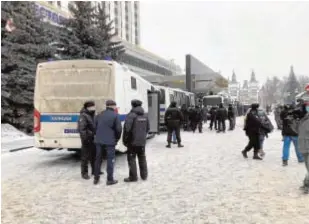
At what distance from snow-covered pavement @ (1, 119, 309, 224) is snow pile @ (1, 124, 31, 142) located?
30.5ft

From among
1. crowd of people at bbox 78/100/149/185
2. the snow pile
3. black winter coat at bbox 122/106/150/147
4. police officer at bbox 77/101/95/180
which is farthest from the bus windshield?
black winter coat at bbox 122/106/150/147

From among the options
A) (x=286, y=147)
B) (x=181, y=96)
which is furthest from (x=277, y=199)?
(x=181, y=96)

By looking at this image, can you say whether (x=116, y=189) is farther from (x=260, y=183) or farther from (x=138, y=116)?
(x=260, y=183)

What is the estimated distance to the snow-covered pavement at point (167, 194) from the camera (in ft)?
19.5

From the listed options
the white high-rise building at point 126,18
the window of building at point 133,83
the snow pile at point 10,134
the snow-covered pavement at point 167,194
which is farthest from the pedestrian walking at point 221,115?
the white high-rise building at point 126,18

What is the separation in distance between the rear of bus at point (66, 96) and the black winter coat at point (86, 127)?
1.38 metres

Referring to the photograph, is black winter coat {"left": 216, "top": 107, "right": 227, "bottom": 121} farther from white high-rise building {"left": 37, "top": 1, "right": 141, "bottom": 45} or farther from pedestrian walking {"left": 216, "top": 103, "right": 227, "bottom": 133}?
white high-rise building {"left": 37, "top": 1, "right": 141, "bottom": 45}

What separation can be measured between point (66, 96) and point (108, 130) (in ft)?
10.1

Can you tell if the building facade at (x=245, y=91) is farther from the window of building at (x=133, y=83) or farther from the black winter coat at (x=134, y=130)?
the black winter coat at (x=134, y=130)

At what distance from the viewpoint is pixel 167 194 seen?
7.37m

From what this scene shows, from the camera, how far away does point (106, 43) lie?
28.4 meters

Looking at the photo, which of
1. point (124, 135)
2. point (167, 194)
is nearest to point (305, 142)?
point (167, 194)

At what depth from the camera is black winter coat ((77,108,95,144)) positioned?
9.23 metres

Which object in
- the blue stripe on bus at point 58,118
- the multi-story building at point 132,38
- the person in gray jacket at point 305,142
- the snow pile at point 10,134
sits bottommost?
the snow pile at point 10,134
